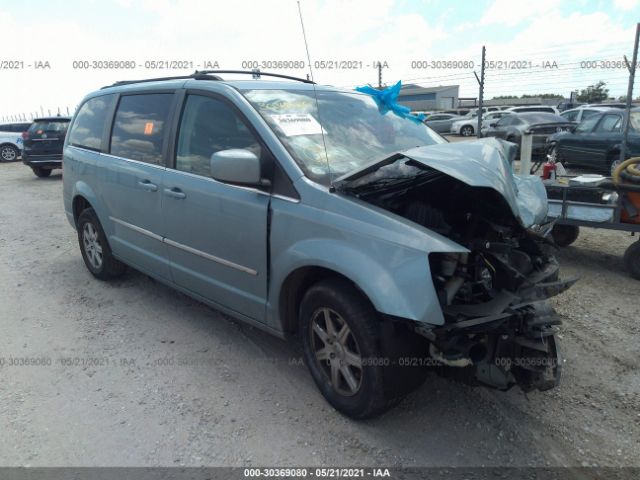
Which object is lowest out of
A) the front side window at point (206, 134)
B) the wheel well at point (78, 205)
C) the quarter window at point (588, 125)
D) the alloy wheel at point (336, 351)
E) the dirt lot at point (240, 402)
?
the dirt lot at point (240, 402)

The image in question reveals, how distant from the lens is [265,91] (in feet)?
11.5

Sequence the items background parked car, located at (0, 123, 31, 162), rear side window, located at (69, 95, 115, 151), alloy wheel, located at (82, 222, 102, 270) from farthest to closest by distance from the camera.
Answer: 1. background parked car, located at (0, 123, 31, 162)
2. alloy wheel, located at (82, 222, 102, 270)
3. rear side window, located at (69, 95, 115, 151)

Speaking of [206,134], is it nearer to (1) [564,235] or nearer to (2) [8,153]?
(1) [564,235]

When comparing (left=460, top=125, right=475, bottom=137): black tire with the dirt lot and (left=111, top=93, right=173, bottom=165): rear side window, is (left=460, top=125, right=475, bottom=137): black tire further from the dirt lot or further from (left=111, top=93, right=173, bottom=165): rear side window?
(left=111, top=93, right=173, bottom=165): rear side window

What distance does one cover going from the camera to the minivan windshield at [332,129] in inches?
122

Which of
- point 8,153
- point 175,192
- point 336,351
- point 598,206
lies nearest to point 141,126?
point 175,192

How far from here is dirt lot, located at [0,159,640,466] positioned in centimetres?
267

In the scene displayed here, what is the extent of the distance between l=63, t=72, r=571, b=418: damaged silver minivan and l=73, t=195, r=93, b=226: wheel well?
147 centimetres

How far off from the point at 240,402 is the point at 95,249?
9.55 ft

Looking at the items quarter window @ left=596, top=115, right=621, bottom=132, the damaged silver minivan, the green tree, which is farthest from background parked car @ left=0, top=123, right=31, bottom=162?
the green tree

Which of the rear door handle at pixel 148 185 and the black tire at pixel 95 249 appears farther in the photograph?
the black tire at pixel 95 249

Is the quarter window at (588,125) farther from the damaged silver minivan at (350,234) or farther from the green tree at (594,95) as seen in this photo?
the green tree at (594,95)

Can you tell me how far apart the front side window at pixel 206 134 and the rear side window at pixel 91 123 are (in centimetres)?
150

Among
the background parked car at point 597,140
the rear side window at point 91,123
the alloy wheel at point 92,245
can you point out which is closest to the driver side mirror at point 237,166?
the rear side window at point 91,123
